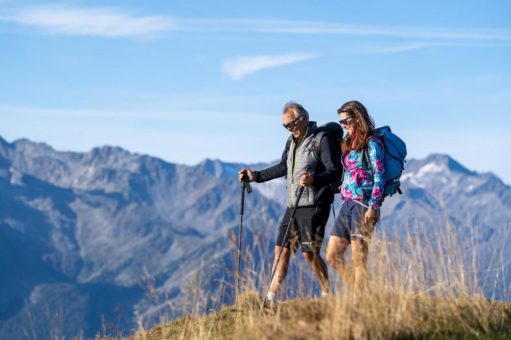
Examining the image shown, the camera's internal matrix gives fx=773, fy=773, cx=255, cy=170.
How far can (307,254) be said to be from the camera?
9.16 metres

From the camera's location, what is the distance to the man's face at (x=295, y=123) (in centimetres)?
945

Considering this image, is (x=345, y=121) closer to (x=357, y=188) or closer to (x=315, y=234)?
(x=357, y=188)

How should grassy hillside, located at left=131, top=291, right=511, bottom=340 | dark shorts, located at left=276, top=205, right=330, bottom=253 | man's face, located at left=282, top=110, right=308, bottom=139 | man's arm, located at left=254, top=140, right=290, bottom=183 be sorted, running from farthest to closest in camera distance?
man's arm, located at left=254, top=140, right=290, bottom=183 < man's face, located at left=282, top=110, right=308, bottom=139 < dark shorts, located at left=276, top=205, right=330, bottom=253 < grassy hillside, located at left=131, top=291, right=511, bottom=340

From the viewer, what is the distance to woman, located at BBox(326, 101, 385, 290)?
27.6 ft

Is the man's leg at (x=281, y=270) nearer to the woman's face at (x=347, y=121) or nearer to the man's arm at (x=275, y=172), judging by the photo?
the man's arm at (x=275, y=172)

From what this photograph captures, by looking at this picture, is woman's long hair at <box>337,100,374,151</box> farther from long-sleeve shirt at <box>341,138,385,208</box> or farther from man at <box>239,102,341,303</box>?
man at <box>239,102,341,303</box>

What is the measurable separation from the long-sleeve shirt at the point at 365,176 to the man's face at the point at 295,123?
0.71m

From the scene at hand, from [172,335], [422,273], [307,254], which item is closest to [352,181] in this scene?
[307,254]

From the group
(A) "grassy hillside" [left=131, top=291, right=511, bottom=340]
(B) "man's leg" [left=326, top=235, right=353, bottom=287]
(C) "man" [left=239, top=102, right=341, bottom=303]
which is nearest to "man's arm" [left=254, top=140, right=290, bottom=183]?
(C) "man" [left=239, top=102, right=341, bottom=303]

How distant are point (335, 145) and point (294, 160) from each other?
57cm

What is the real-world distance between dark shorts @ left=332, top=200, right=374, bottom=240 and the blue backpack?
0.37 m

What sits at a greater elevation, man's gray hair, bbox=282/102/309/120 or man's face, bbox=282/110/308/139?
man's gray hair, bbox=282/102/309/120

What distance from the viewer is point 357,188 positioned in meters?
8.81

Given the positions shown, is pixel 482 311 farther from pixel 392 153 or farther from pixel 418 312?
pixel 392 153
